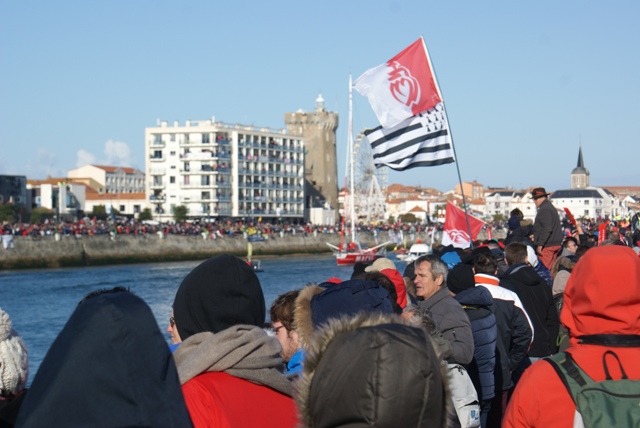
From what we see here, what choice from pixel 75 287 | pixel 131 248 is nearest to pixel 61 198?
pixel 131 248

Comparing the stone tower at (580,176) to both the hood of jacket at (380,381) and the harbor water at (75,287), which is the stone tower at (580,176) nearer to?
the harbor water at (75,287)

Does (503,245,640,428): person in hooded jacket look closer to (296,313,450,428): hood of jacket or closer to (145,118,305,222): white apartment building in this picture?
(296,313,450,428): hood of jacket

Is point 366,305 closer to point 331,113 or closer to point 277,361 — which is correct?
point 277,361

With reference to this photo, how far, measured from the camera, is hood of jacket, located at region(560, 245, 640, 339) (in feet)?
9.23

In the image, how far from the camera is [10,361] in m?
3.29

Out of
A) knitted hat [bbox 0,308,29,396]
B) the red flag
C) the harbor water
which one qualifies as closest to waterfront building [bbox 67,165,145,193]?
the harbor water

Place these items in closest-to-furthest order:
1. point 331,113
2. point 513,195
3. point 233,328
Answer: point 233,328, point 331,113, point 513,195

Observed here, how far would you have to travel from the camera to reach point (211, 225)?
8719 cm

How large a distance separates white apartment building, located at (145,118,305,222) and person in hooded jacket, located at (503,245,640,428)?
101m

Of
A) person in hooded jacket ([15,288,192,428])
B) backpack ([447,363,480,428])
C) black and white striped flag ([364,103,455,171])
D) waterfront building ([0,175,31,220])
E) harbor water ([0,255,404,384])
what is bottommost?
harbor water ([0,255,404,384])

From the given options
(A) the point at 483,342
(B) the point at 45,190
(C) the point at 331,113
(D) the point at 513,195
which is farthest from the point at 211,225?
(D) the point at 513,195

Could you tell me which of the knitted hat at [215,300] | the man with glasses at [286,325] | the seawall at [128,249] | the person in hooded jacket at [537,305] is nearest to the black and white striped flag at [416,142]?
the person in hooded jacket at [537,305]

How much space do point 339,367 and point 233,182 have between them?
104268mm

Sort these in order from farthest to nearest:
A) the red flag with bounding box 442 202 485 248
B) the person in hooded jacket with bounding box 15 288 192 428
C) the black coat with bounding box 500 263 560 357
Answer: the red flag with bounding box 442 202 485 248, the black coat with bounding box 500 263 560 357, the person in hooded jacket with bounding box 15 288 192 428
